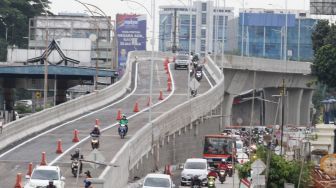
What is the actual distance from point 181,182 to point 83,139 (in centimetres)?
676

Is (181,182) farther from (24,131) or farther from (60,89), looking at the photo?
(60,89)

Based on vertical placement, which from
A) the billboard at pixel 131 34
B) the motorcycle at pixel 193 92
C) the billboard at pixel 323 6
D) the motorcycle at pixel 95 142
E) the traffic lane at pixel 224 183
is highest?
the billboard at pixel 323 6

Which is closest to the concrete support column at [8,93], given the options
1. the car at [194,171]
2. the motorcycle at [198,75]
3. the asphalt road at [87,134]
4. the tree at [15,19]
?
the asphalt road at [87,134]

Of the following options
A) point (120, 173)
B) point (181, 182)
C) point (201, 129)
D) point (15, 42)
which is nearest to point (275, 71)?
point (201, 129)

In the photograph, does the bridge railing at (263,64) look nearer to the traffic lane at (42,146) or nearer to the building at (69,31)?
the building at (69,31)

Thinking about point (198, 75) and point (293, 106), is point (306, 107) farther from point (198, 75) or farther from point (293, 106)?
point (198, 75)

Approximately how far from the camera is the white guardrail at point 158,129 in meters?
46.4

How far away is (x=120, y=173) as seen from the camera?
47469mm

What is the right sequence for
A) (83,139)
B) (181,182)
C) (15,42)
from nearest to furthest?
1. (181,182)
2. (83,139)
3. (15,42)

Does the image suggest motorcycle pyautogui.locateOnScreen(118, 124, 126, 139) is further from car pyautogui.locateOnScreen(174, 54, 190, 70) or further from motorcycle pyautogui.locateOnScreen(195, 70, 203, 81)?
car pyautogui.locateOnScreen(174, 54, 190, 70)

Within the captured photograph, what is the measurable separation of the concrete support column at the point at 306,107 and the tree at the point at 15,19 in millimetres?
34730

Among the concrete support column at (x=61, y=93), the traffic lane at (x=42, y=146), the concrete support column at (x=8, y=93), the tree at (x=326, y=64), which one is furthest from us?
the concrete support column at (x=61, y=93)

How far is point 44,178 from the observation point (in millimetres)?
41719

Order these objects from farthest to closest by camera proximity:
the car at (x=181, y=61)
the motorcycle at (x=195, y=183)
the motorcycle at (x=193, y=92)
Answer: the car at (x=181, y=61) → the motorcycle at (x=193, y=92) → the motorcycle at (x=195, y=183)
